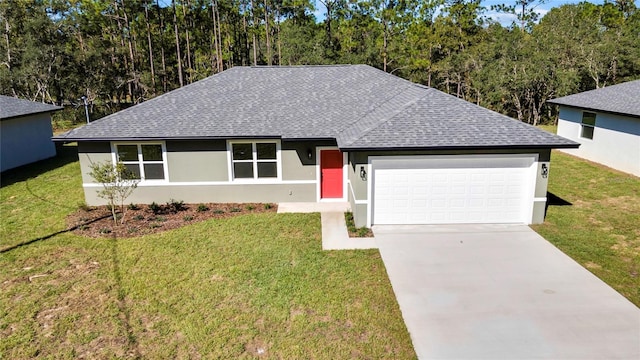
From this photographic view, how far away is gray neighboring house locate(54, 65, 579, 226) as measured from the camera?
11.9m

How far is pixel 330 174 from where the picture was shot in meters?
14.9

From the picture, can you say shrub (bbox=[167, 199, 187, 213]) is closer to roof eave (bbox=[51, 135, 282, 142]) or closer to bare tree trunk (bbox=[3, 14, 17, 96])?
roof eave (bbox=[51, 135, 282, 142])

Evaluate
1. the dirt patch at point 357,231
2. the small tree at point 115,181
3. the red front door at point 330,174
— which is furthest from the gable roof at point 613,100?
the small tree at point 115,181

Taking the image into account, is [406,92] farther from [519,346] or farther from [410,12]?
[410,12]

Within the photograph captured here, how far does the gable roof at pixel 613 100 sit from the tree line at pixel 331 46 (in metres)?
9.07

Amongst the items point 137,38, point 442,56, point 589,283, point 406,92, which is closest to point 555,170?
point 406,92

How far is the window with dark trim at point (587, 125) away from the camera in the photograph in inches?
834

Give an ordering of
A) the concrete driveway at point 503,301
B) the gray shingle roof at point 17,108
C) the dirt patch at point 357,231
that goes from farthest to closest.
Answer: the gray shingle roof at point 17,108
the dirt patch at point 357,231
the concrete driveway at point 503,301

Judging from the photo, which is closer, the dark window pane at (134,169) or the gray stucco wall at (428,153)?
the gray stucco wall at (428,153)

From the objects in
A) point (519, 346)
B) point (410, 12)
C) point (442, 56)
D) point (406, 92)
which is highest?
point (410, 12)

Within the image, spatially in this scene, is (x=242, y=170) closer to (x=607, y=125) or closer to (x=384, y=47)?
(x=607, y=125)

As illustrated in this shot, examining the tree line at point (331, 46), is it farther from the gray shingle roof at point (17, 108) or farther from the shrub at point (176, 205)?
the shrub at point (176, 205)

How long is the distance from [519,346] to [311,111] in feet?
35.7

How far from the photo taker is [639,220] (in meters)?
12.8
